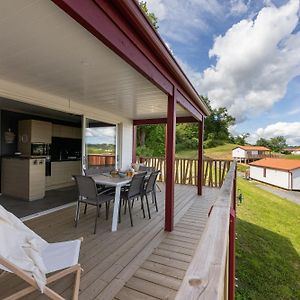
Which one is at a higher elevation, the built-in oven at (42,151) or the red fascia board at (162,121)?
the red fascia board at (162,121)

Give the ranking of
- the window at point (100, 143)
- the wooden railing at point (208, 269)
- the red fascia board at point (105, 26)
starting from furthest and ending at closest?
the window at point (100, 143) < the red fascia board at point (105, 26) < the wooden railing at point (208, 269)

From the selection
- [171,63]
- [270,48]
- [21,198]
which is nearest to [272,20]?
[270,48]

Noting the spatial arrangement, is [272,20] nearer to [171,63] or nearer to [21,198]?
[171,63]

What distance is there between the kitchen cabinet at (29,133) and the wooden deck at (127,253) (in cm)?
271

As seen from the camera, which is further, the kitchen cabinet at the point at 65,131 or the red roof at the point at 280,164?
the red roof at the point at 280,164

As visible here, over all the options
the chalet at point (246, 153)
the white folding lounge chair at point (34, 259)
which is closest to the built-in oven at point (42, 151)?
the white folding lounge chair at point (34, 259)

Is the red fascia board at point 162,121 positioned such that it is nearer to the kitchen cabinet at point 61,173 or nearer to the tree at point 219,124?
the kitchen cabinet at point 61,173

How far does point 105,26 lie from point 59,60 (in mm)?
1169

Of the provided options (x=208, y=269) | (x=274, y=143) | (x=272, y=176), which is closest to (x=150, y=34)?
(x=208, y=269)

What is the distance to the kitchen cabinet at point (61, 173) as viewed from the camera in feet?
20.6

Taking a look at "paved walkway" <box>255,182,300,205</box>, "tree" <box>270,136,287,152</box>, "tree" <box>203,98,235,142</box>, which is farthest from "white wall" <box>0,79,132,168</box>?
"tree" <box>270,136,287,152</box>

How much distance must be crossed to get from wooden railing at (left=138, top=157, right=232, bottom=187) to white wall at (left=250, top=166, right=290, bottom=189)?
1983 cm

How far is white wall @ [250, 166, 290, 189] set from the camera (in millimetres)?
22944

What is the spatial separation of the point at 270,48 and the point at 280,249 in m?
11.8
